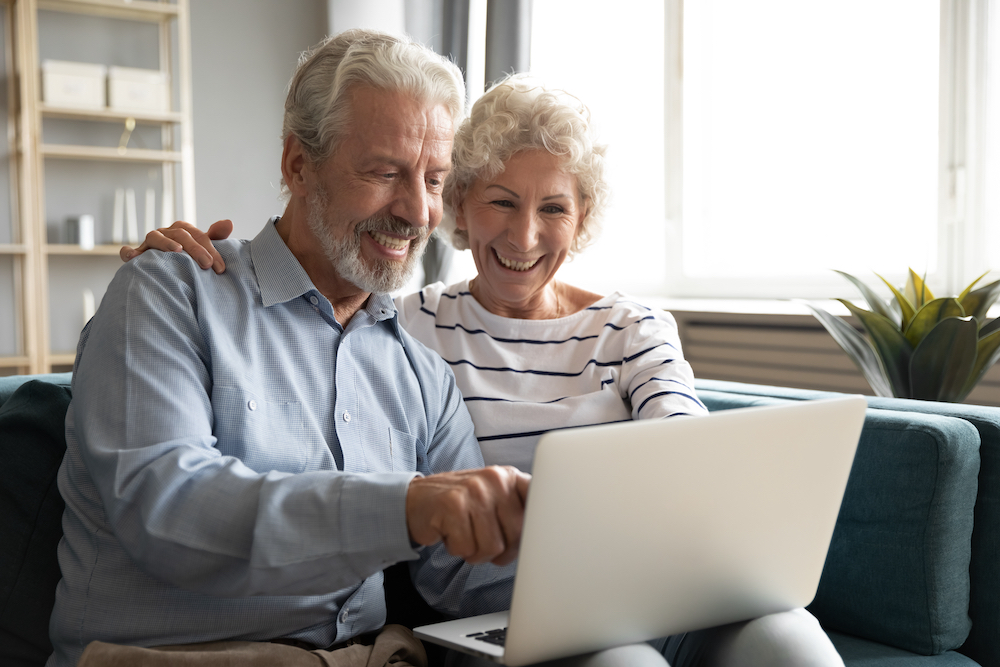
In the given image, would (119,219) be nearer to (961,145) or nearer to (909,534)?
(961,145)

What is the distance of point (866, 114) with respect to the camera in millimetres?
3016

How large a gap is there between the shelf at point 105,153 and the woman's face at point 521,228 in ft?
8.51

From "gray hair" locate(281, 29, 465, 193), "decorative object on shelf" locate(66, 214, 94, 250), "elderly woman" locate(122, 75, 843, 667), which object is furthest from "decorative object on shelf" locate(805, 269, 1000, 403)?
"decorative object on shelf" locate(66, 214, 94, 250)

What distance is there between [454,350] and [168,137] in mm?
2921

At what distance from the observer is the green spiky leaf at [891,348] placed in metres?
1.95

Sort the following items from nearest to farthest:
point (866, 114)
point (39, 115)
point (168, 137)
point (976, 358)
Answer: point (976, 358), point (866, 114), point (39, 115), point (168, 137)

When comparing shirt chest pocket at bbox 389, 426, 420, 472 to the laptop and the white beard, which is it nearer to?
the white beard

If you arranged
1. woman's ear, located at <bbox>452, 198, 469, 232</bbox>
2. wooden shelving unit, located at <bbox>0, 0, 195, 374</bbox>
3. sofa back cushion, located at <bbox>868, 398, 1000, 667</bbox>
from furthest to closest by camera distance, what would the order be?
wooden shelving unit, located at <bbox>0, 0, 195, 374</bbox>, woman's ear, located at <bbox>452, 198, 469, 232</bbox>, sofa back cushion, located at <bbox>868, 398, 1000, 667</bbox>

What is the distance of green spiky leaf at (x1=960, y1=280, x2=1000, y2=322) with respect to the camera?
1945 millimetres

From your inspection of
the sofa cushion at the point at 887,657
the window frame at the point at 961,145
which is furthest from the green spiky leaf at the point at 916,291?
the sofa cushion at the point at 887,657

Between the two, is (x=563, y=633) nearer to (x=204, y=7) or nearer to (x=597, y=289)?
Result: (x=597, y=289)

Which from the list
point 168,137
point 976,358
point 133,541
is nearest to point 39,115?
point 168,137

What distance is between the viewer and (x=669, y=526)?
2.74 feet

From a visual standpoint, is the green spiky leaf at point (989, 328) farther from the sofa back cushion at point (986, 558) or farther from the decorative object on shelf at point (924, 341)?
the sofa back cushion at point (986, 558)
